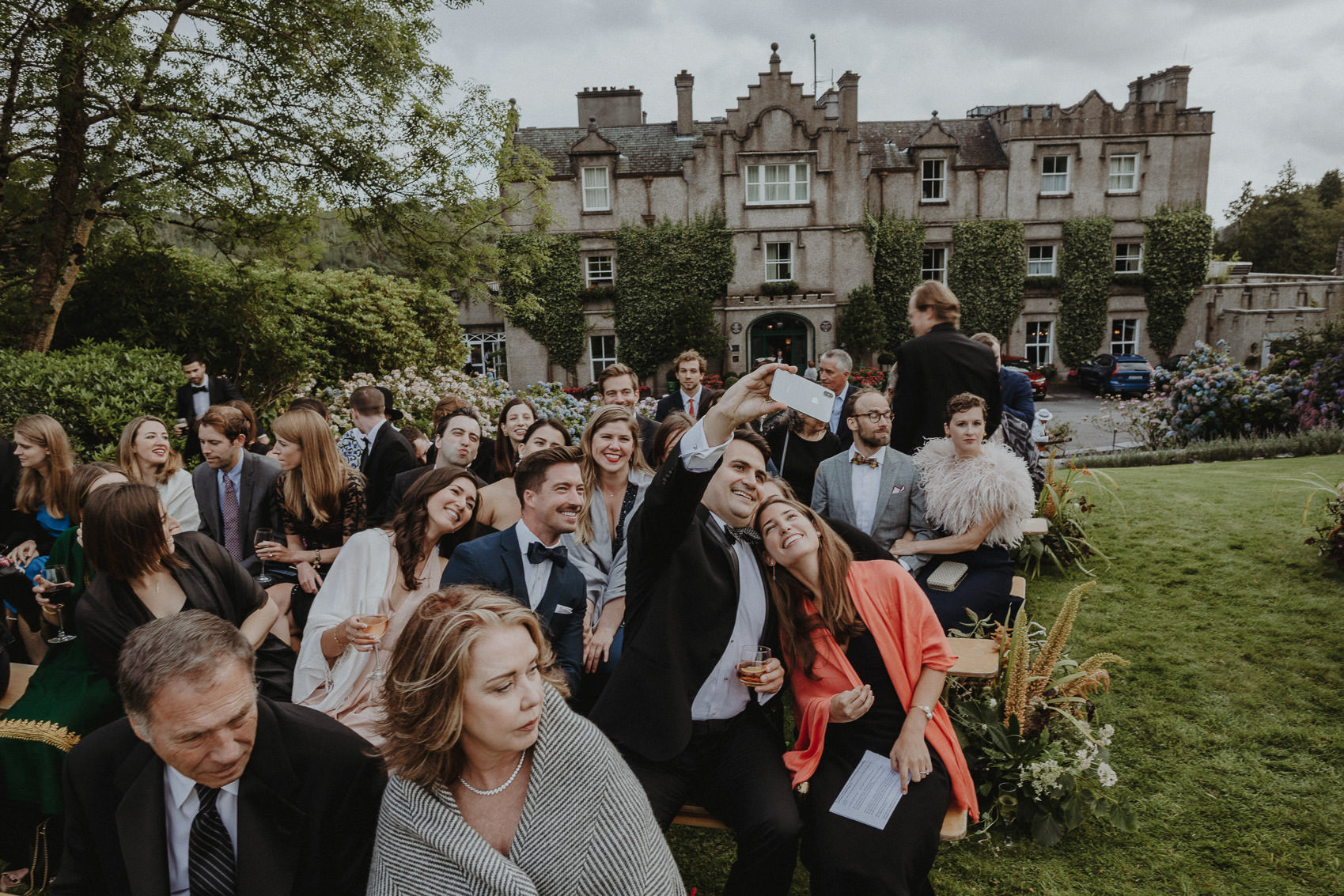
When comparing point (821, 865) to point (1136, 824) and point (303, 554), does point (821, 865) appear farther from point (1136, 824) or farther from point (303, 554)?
point (303, 554)

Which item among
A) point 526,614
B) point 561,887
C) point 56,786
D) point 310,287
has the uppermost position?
point 310,287

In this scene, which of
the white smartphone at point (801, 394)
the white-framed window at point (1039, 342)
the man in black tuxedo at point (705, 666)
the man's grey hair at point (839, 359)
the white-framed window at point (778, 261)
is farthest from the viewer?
the white-framed window at point (1039, 342)

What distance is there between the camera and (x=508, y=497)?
14.9 feet

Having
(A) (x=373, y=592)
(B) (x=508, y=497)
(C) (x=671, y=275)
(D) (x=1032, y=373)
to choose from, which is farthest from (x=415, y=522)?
(D) (x=1032, y=373)

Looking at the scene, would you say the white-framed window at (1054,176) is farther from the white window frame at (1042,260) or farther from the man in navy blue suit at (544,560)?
the man in navy blue suit at (544,560)

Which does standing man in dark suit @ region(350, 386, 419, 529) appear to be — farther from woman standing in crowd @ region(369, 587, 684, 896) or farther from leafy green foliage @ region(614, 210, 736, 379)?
leafy green foliage @ region(614, 210, 736, 379)

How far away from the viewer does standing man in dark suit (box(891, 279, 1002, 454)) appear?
4.87 m

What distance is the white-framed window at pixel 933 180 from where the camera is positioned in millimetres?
26516

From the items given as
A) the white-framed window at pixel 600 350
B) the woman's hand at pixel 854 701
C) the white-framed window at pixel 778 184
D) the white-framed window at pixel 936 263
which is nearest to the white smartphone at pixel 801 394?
the woman's hand at pixel 854 701

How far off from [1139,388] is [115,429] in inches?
1078

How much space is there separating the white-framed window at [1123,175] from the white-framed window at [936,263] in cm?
650

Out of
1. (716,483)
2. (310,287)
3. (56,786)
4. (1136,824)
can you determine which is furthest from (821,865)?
(310,287)

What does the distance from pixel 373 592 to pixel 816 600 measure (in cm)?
202

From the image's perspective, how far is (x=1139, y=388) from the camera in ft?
80.5
